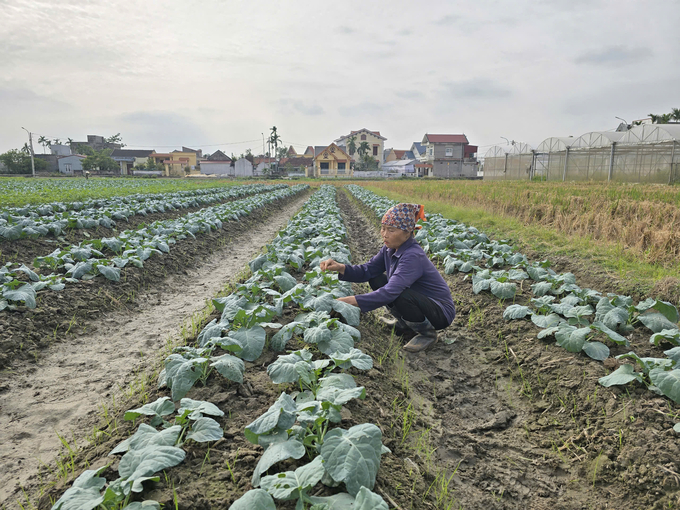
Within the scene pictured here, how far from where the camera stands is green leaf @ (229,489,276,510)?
166 centimetres

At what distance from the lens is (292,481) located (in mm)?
1775

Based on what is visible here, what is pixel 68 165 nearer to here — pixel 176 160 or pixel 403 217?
pixel 176 160

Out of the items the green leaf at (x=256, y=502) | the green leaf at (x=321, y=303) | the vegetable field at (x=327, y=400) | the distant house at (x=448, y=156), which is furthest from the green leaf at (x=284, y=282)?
the distant house at (x=448, y=156)

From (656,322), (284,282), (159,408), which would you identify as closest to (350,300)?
(284,282)

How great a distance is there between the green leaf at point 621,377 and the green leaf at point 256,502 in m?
2.45

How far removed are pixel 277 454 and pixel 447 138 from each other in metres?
66.5

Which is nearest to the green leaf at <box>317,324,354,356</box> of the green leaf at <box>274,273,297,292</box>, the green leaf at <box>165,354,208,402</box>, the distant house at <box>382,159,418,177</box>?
the green leaf at <box>165,354,208,402</box>

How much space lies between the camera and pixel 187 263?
763 centimetres

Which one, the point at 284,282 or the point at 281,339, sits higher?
the point at 284,282

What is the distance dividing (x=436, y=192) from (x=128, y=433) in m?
17.7

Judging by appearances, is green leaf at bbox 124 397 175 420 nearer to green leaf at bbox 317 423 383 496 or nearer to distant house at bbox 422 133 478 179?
green leaf at bbox 317 423 383 496

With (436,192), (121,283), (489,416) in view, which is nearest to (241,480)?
(489,416)

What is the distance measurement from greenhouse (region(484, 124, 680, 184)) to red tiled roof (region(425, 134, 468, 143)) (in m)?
30.0

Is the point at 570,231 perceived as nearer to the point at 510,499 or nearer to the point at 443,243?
the point at 443,243
